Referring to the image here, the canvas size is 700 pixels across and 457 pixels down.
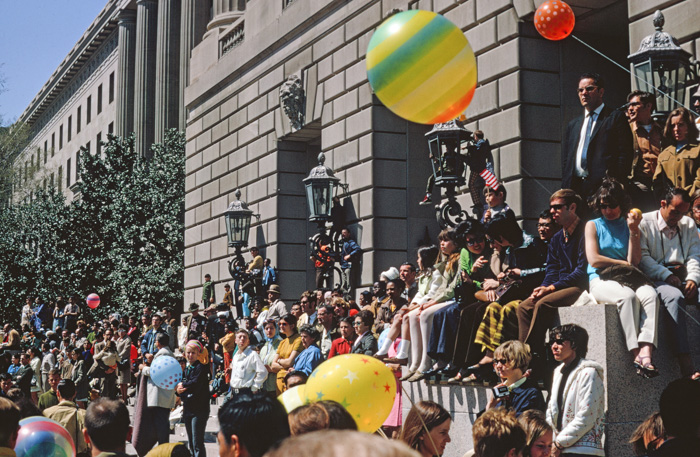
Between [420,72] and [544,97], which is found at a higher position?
[544,97]

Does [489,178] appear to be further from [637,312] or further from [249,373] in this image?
[637,312]

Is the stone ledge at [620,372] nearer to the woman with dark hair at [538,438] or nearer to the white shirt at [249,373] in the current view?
the woman with dark hair at [538,438]

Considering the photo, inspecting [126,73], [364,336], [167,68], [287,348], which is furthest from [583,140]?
[126,73]

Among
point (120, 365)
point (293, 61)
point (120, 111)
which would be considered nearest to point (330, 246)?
point (293, 61)

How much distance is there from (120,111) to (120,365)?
32326mm

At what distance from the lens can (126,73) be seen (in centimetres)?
5300

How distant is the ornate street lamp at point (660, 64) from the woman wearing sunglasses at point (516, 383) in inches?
153

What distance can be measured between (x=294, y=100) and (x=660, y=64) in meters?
12.1

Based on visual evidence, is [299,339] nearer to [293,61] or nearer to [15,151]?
[293,61]

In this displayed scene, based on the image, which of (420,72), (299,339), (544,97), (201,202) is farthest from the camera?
(201,202)

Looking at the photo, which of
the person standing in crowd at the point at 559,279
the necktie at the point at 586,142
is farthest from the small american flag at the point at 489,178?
the person standing in crowd at the point at 559,279

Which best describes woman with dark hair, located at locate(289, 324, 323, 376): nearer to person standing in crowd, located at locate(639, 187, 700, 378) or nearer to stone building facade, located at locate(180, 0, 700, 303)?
stone building facade, located at locate(180, 0, 700, 303)

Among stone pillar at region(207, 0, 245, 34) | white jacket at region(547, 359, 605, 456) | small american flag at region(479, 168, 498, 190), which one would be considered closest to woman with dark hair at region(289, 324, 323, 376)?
small american flag at region(479, 168, 498, 190)

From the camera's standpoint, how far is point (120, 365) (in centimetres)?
2220
